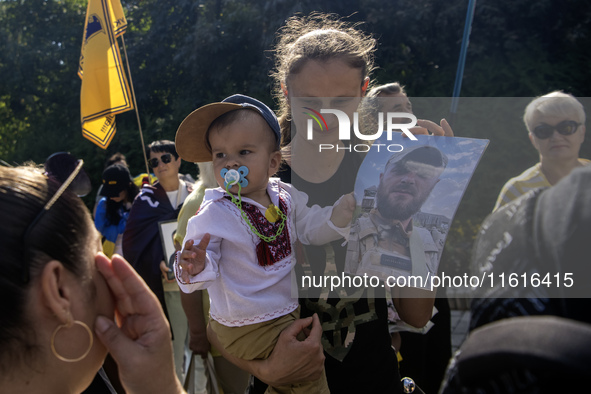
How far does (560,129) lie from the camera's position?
131 cm

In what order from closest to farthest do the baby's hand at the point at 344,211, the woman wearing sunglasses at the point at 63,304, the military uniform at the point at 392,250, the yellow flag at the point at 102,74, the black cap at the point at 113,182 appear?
the woman wearing sunglasses at the point at 63,304 → the military uniform at the point at 392,250 → the baby's hand at the point at 344,211 → the yellow flag at the point at 102,74 → the black cap at the point at 113,182

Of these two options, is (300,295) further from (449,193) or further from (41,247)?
(41,247)

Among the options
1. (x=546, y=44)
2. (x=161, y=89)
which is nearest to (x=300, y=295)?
(x=546, y=44)

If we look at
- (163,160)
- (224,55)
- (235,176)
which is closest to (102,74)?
(163,160)

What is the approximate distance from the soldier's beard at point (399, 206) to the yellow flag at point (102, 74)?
368 centimetres

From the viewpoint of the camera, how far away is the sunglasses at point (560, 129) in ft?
4.23

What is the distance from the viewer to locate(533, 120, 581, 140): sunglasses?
1.29m

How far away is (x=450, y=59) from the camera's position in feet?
29.0

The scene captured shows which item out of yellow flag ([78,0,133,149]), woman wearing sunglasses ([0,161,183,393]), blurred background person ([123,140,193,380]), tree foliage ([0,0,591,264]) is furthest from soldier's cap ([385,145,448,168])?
yellow flag ([78,0,133,149])

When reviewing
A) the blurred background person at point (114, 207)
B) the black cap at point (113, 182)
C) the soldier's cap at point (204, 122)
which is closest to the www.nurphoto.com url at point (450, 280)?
the soldier's cap at point (204, 122)

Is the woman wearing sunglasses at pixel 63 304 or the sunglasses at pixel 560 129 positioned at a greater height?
the sunglasses at pixel 560 129

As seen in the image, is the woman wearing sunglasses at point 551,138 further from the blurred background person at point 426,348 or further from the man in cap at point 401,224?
the blurred background person at point 426,348

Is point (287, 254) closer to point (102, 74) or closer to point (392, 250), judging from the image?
point (392, 250)

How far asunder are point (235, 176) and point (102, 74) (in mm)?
3490
